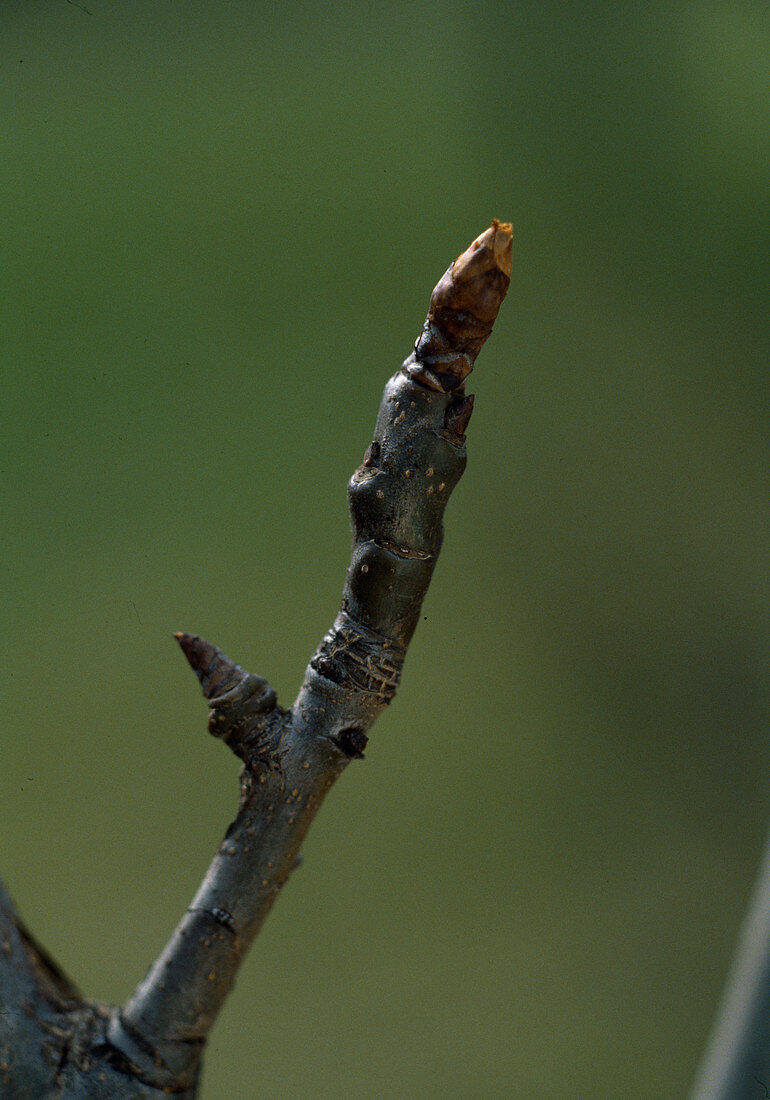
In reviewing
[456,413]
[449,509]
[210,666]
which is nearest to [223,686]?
[210,666]

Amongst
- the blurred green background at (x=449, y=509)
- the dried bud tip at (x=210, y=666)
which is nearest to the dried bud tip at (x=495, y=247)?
the dried bud tip at (x=210, y=666)

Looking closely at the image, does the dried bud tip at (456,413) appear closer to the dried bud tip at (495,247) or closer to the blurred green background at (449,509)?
the dried bud tip at (495,247)

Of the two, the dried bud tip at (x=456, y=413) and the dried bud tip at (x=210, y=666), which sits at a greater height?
the dried bud tip at (x=456, y=413)

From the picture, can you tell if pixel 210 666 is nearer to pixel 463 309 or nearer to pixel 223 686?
pixel 223 686

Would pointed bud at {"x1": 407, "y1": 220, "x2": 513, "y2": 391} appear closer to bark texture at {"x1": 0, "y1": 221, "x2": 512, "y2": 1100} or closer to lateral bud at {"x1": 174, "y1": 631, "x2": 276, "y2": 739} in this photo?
bark texture at {"x1": 0, "y1": 221, "x2": 512, "y2": 1100}

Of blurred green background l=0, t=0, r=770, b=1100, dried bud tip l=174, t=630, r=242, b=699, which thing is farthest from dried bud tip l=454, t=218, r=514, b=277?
blurred green background l=0, t=0, r=770, b=1100

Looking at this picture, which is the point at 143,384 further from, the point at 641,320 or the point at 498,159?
the point at 641,320

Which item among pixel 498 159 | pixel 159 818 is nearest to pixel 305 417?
pixel 498 159
